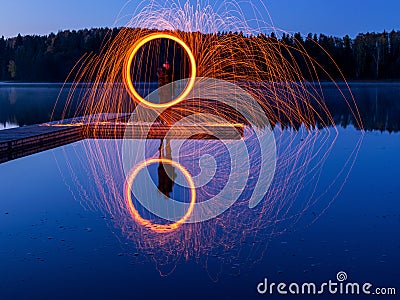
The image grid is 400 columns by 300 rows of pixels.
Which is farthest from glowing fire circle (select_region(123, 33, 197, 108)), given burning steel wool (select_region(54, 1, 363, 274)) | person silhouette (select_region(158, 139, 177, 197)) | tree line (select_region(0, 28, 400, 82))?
tree line (select_region(0, 28, 400, 82))

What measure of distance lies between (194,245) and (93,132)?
41.3 ft

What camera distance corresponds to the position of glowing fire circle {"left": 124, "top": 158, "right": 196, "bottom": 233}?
8.49 metres

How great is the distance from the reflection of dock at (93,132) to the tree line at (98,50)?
61704 millimetres

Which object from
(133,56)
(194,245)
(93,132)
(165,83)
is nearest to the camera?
(194,245)

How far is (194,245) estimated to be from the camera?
7.63m

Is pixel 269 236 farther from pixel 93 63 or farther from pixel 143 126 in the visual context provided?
pixel 93 63

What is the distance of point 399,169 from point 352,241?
239 inches

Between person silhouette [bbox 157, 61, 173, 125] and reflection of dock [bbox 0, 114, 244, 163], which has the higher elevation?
person silhouette [bbox 157, 61, 173, 125]

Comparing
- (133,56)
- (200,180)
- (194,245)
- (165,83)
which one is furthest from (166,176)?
(133,56)

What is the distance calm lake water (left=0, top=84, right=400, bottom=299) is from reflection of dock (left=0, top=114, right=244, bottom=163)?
386 cm

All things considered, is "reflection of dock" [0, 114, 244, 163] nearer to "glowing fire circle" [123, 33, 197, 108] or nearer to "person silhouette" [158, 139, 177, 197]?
"glowing fire circle" [123, 33, 197, 108]

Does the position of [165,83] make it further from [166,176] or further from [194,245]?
[194,245]

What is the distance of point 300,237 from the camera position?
795cm

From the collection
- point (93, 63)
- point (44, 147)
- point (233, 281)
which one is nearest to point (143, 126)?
point (44, 147)
